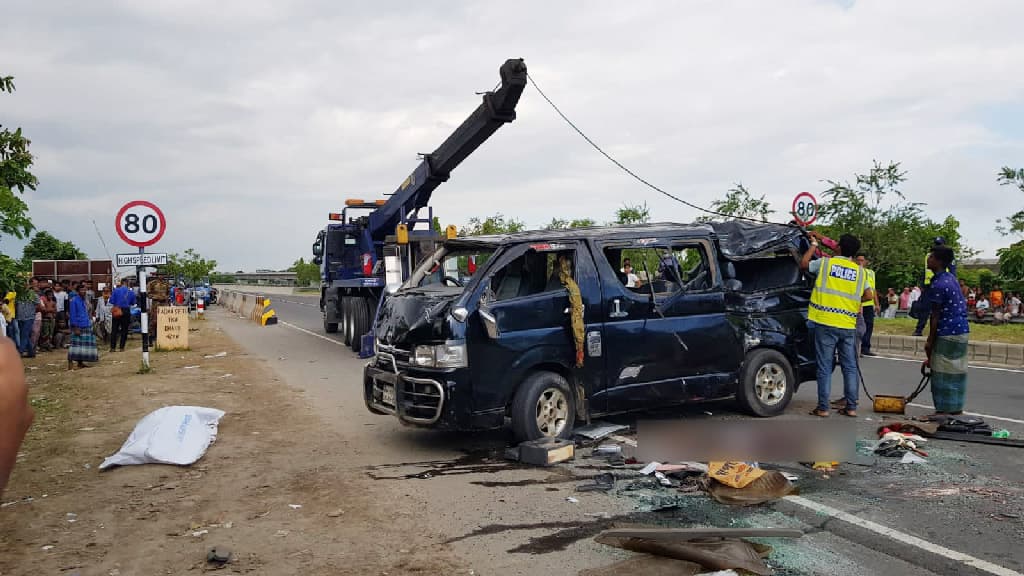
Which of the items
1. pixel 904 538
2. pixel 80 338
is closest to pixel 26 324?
pixel 80 338

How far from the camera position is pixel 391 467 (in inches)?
269

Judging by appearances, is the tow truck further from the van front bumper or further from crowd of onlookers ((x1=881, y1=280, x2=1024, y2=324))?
crowd of onlookers ((x1=881, y1=280, x2=1024, y2=324))

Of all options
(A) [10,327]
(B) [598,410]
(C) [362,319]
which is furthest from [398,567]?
(A) [10,327]

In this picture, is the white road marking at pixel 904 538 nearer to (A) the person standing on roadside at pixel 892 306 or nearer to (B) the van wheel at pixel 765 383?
(B) the van wheel at pixel 765 383

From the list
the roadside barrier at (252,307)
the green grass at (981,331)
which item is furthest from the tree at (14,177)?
the roadside barrier at (252,307)

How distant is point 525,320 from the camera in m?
7.20

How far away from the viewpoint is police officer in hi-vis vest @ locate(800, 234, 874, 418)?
26.6 ft

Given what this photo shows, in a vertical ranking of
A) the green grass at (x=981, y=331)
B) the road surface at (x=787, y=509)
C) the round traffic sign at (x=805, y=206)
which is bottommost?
the road surface at (x=787, y=509)

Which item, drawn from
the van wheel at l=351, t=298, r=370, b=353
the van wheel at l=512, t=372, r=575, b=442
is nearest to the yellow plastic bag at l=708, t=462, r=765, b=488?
the van wheel at l=512, t=372, r=575, b=442

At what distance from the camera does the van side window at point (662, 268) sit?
794 centimetres

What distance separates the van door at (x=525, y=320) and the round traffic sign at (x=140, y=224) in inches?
317

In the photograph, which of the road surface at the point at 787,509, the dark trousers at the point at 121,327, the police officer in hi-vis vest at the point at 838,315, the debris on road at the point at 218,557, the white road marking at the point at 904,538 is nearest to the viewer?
the white road marking at the point at 904,538

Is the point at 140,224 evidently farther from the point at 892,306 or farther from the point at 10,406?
the point at 892,306

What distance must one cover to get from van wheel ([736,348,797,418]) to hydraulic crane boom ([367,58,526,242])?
6.43 metres
